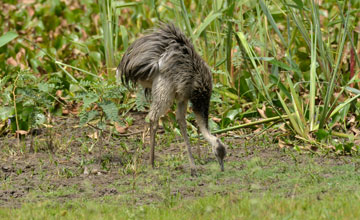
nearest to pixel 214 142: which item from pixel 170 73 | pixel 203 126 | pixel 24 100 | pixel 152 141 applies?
pixel 203 126

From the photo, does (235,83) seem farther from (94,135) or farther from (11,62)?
(11,62)

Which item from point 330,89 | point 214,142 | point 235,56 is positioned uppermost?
point 235,56

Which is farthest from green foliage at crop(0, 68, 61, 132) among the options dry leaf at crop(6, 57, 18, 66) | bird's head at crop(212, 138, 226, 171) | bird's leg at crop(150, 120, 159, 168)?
dry leaf at crop(6, 57, 18, 66)

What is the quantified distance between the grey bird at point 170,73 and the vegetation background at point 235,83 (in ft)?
0.97

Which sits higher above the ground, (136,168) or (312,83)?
(312,83)

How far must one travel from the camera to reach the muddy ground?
5.80m

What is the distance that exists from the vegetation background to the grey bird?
30 centimetres

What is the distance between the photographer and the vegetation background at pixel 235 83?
716cm

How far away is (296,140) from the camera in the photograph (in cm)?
734

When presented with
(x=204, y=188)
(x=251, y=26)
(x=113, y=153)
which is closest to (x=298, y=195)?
(x=204, y=188)

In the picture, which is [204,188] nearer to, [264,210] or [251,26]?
[264,210]

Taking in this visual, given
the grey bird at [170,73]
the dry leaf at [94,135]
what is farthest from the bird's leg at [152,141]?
the dry leaf at [94,135]

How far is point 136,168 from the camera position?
6434 mm

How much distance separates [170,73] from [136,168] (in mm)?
1042
